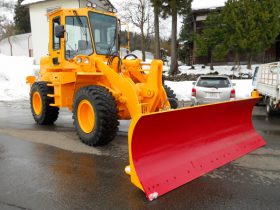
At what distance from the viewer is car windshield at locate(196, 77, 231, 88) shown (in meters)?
12.0

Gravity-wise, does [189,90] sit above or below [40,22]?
below

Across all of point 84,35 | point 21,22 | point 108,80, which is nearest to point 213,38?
point 84,35

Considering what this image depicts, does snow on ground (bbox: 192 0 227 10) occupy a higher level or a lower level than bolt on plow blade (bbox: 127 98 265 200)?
higher

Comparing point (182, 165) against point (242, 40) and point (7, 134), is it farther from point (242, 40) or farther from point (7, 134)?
point (242, 40)

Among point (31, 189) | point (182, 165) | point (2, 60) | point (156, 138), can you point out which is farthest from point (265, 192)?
point (2, 60)

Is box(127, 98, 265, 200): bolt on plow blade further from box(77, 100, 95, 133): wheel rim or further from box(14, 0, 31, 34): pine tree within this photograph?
box(14, 0, 31, 34): pine tree

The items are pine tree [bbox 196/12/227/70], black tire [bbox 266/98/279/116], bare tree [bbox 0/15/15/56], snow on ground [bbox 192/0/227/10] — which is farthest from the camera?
bare tree [bbox 0/15/15/56]

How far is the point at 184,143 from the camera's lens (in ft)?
17.4

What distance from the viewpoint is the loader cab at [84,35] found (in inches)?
297

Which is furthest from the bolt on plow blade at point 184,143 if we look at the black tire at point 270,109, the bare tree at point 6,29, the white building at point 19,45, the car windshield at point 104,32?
the bare tree at point 6,29

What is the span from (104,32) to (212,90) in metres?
5.38

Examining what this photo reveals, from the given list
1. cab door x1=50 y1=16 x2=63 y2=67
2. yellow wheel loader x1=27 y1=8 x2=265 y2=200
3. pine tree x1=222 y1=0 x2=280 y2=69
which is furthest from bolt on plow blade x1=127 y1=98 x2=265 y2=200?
pine tree x1=222 y1=0 x2=280 y2=69

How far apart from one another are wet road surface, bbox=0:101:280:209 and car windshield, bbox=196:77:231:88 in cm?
480

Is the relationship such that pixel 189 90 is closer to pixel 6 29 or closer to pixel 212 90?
pixel 212 90
